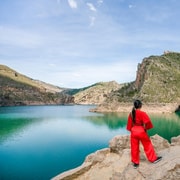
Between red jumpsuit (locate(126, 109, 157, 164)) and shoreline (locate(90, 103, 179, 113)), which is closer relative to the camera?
red jumpsuit (locate(126, 109, 157, 164))

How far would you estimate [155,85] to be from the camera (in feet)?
381

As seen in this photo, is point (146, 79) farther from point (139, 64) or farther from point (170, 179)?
point (170, 179)

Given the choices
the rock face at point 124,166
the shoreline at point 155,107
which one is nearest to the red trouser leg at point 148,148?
the rock face at point 124,166

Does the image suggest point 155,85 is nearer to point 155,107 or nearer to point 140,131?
point 155,107

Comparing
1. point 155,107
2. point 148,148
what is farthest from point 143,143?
point 155,107

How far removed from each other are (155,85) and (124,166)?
10618 centimetres

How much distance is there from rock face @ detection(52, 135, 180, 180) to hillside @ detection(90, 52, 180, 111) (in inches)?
3541

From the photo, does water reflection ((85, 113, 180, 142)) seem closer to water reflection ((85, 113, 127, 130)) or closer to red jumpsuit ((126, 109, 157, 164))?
water reflection ((85, 113, 127, 130))

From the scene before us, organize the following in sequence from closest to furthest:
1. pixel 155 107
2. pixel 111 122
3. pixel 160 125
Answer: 1. pixel 160 125
2. pixel 111 122
3. pixel 155 107

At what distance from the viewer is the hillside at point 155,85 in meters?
108

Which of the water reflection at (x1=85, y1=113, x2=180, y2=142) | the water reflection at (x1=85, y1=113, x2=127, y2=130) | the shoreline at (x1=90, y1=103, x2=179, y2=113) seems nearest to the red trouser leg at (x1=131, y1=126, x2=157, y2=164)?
the water reflection at (x1=85, y1=113, x2=180, y2=142)

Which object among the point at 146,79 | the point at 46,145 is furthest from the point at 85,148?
the point at 146,79

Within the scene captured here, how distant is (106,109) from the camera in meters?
115

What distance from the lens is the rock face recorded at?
10034 mm
